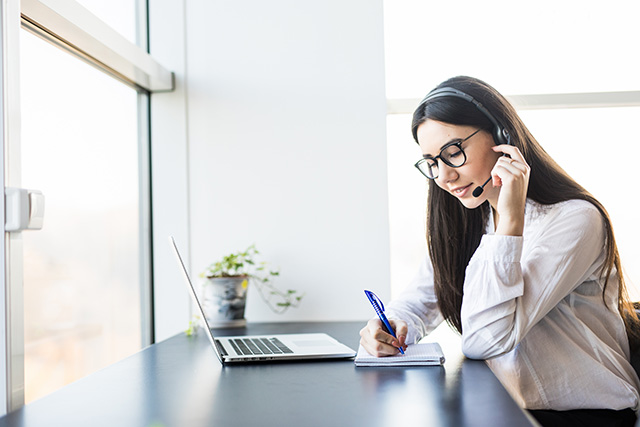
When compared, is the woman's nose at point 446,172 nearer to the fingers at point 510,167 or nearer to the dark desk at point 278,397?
the fingers at point 510,167

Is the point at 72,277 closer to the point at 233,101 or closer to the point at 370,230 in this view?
the point at 233,101

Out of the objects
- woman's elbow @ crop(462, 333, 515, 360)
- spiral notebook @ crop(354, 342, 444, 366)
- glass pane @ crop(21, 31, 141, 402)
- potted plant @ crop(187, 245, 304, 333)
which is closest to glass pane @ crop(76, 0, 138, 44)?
glass pane @ crop(21, 31, 141, 402)

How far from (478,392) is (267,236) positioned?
1227 millimetres

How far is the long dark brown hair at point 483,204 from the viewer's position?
1.39 meters

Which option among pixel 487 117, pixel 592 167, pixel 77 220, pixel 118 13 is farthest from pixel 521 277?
pixel 118 13

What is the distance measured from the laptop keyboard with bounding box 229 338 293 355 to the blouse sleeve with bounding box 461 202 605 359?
0.42m

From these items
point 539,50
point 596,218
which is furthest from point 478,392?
point 539,50

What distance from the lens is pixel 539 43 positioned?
2.19 metres

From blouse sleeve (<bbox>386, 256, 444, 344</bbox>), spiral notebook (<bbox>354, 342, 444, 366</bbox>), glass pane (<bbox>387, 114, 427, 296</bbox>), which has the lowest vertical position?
spiral notebook (<bbox>354, 342, 444, 366</bbox>)

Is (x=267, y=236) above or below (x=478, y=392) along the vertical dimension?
above

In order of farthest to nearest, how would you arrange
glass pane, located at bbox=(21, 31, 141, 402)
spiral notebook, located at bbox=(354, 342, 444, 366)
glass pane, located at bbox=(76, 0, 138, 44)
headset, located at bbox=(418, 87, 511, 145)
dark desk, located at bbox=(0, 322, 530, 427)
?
1. glass pane, located at bbox=(76, 0, 138, 44)
2. glass pane, located at bbox=(21, 31, 141, 402)
3. headset, located at bbox=(418, 87, 511, 145)
4. spiral notebook, located at bbox=(354, 342, 444, 366)
5. dark desk, located at bbox=(0, 322, 530, 427)

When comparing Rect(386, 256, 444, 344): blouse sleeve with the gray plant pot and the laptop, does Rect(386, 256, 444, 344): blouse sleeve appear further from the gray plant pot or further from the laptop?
the gray plant pot

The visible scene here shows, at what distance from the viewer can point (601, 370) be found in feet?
4.17

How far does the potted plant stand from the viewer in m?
1.96
